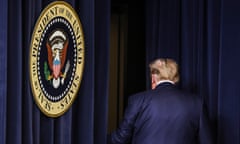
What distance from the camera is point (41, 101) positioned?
2578 mm

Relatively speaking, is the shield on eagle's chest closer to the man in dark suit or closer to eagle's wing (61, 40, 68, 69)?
eagle's wing (61, 40, 68, 69)

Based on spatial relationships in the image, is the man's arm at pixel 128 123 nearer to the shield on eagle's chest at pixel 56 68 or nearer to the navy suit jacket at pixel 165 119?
the navy suit jacket at pixel 165 119

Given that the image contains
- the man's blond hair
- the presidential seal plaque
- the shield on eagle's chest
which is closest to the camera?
the presidential seal plaque

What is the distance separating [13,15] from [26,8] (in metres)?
0.12

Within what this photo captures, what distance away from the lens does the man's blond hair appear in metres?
2.86

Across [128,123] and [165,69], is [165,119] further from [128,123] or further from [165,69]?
[165,69]

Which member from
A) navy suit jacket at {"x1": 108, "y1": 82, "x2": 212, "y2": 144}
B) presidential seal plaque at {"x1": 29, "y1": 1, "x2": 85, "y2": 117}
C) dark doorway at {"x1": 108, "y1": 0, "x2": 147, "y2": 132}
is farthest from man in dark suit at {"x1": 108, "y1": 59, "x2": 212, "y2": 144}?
dark doorway at {"x1": 108, "y1": 0, "x2": 147, "y2": 132}

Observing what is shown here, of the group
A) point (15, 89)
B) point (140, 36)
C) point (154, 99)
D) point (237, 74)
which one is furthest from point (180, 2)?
point (15, 89)

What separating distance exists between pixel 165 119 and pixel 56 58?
Answer: 26.4 inches

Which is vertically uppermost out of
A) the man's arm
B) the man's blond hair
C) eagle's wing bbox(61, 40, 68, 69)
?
eagle's wing bbox(61, 40, 68, 69)

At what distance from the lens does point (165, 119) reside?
8.93ft

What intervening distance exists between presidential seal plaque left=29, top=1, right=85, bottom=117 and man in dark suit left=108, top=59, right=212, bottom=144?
1.17 feet

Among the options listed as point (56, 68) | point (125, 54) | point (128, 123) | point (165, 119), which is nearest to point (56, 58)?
point (56, 68)

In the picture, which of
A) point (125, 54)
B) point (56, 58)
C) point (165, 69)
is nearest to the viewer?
point (56, 58)
